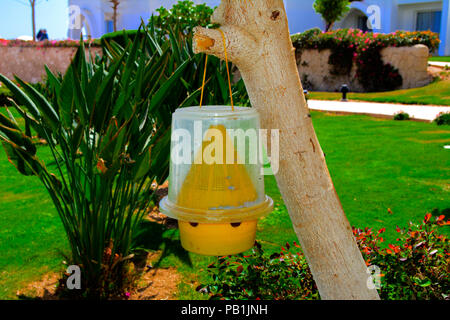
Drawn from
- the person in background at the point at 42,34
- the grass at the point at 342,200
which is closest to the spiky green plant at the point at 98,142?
the grass at the point at 342,200

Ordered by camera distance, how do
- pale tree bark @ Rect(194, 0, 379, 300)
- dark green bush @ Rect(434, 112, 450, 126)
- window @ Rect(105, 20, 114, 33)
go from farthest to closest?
window @ Rect(105, 20, 114, 33)
dark green bush @ Rect(434, 112, 450, 126)
pale tree bark @ Rect(194, 0, 379, 300)

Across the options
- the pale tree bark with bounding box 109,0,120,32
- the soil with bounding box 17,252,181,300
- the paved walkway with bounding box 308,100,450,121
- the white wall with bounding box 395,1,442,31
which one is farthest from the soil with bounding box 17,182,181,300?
the pale tree bark with bounding box 109,0,120,32

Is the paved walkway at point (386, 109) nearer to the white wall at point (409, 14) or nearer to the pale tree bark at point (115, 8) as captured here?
the white wall at point (409, 14)

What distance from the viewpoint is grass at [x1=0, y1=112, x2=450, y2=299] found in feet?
11.0

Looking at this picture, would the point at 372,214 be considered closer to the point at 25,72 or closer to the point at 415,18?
the point at 25,72

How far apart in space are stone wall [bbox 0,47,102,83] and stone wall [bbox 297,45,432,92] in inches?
446

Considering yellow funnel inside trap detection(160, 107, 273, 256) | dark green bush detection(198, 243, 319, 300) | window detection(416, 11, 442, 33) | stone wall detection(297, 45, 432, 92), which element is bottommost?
dark green bush detection(198, 243, 319, 300)

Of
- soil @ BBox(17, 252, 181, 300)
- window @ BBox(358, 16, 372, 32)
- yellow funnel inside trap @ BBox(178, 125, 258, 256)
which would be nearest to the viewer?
yellow funnel inside trap @ BBox(178, 125, 258, 256)

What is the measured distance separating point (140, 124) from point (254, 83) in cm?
137

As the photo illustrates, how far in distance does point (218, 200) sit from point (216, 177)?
0.25 ft

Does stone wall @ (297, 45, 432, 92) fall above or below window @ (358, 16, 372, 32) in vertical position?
below

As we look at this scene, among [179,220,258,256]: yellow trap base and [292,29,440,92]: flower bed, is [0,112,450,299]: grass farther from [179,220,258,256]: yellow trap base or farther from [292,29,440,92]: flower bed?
[292,29,440,92]: flower bed

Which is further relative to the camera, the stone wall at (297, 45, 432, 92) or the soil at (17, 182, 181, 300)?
the stone wall at (297, 45, 432, 92)
